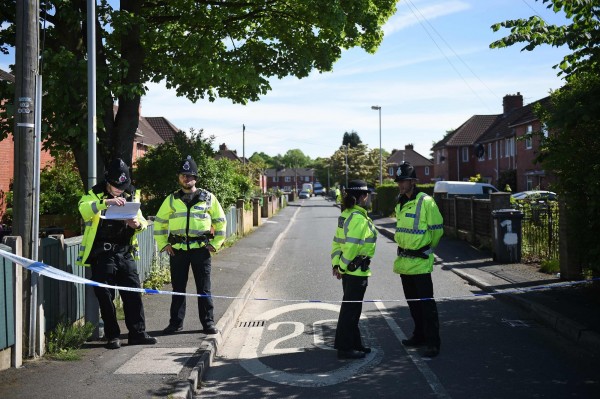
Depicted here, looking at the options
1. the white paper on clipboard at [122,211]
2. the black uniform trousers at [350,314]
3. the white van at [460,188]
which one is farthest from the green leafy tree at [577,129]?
the white van at [460,188]

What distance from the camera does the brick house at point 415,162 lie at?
291 ft

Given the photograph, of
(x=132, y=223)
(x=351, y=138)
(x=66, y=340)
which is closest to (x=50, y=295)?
(x=66, y=340)

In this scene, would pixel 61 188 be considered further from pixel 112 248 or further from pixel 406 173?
pixel 406 173

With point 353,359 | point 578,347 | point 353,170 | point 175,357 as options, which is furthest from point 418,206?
point 353,170

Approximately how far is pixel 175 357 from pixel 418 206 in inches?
121

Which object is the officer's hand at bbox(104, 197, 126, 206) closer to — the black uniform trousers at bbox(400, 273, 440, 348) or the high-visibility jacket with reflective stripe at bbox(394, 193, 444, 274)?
the high-visibility jacket with reflective stripe at bbox(394, 193, 444, 274)

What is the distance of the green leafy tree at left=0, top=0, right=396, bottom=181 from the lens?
33.7 feet

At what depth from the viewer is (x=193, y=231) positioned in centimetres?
716

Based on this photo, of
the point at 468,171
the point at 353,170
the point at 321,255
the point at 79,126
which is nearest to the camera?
the point at 79,126

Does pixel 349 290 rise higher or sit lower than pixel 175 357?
higher

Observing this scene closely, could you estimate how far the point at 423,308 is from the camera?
20.7 ft

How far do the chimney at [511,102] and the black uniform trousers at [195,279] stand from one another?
50.7 m

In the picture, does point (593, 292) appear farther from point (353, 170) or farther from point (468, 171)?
point (353, 170)

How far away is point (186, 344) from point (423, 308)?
271 cm
